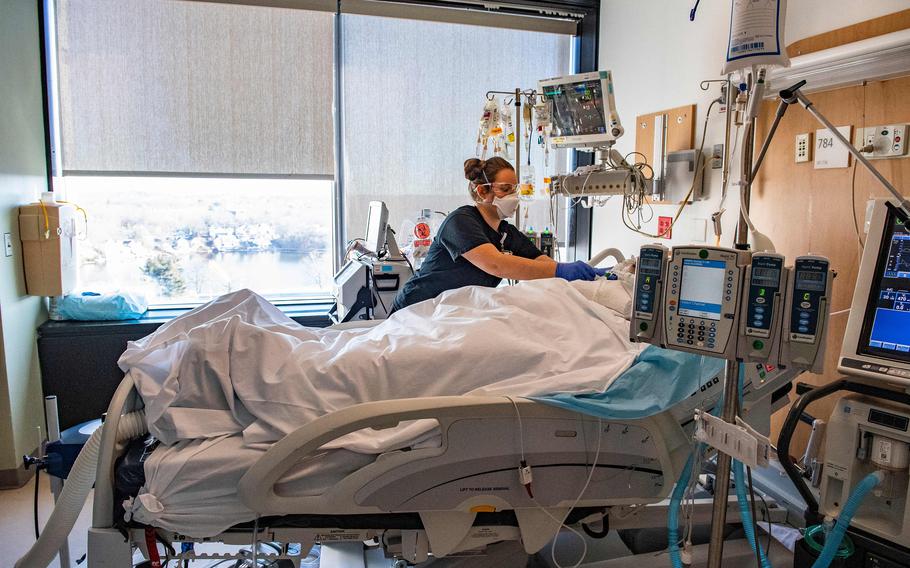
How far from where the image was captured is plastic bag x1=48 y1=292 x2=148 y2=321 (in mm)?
3381

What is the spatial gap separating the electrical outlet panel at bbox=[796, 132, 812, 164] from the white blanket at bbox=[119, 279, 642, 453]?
1.29 m

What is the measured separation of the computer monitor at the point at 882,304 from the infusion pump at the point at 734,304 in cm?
51

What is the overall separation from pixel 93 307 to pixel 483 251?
2.22m

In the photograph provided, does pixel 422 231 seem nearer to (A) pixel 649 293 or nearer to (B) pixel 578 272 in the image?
(B) pixel 578 272

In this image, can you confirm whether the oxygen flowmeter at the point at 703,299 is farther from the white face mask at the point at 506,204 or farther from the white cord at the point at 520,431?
the white face mask at the point at 506,204

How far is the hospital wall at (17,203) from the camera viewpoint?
2.95 meters

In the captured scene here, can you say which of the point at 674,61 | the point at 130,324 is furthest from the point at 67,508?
the point at 674,61

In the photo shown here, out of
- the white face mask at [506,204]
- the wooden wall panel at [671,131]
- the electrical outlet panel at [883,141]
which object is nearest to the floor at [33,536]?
the white face mask at [506,204]

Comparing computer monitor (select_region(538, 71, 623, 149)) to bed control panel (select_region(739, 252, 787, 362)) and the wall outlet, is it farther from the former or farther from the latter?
bed control panel (select_region(739, 252, 787, 362))

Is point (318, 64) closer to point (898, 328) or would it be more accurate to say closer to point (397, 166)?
point (397, 166)

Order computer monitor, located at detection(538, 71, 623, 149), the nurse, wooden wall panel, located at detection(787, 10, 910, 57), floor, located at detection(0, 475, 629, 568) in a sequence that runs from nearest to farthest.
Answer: floor, located at detection(0, 475, 629, 568) < wooden wall panel, located at detection(787, 10, 910, 57) < the nurse < computer monitor, located at detection(538, 71, 623, 149)

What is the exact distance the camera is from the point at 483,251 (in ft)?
8.48

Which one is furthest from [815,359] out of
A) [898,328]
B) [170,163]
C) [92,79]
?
[92,79]

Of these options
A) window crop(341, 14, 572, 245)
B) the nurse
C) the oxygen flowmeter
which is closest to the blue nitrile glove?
the nurse
